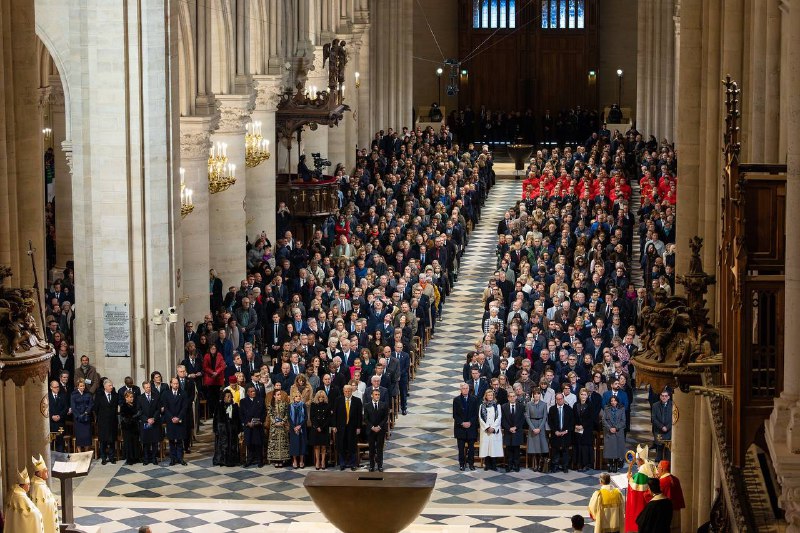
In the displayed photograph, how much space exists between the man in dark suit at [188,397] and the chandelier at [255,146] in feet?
34.9

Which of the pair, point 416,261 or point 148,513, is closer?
point 148,513

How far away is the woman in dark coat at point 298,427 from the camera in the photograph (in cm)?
2622

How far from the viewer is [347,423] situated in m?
26.3

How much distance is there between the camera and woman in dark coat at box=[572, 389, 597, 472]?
85.4ft

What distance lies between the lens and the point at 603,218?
39.5m

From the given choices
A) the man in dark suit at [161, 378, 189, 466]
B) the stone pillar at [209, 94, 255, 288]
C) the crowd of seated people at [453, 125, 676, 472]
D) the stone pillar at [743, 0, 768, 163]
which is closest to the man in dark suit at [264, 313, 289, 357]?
the crowd of seated people at [453, 125, 676, 472]

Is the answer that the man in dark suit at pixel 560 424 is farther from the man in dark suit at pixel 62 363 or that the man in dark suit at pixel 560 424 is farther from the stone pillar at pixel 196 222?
the stone pillar at pixel 196 222

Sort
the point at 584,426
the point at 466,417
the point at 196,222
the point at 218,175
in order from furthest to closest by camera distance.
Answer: the point at 218,175 → the point at 196,222 → the point at 466,417 → the point at 584,426

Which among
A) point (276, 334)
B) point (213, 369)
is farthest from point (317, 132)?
point (213, 369)

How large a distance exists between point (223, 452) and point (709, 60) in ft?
35.2

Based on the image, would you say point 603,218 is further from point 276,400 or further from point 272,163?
point 276,400

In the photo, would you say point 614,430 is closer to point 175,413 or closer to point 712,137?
point 175,413

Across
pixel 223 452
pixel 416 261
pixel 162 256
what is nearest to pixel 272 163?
pixel 416 261

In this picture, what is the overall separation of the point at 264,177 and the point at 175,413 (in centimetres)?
1402
